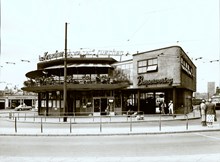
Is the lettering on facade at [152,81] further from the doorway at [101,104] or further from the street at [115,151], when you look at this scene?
the street at [115,151]

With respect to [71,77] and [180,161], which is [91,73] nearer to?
[71,77]

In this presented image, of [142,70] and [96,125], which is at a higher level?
[142,70]

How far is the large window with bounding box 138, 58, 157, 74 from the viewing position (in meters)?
36.3

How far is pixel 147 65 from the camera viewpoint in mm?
37094

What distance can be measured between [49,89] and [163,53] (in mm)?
14185

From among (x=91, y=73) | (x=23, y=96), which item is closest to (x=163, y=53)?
(x=91, y=73)

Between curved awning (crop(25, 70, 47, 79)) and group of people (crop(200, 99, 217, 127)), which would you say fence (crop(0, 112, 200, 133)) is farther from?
curved awning (crop(25, 70, 47, 79))

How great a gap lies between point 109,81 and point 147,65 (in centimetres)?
508

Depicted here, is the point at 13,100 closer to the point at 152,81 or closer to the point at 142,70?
the point at 142,70

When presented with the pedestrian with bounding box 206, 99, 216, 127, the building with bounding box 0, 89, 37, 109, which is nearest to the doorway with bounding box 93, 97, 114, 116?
the pedestrian with bounding box 206, 99, 216, 127

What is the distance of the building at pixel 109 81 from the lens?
116ft

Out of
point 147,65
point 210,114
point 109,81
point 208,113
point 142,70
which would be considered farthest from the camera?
point 109,81

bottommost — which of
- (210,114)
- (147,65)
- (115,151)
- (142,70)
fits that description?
(115,151)

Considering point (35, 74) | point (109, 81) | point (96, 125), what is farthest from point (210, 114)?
point (35, 74)
